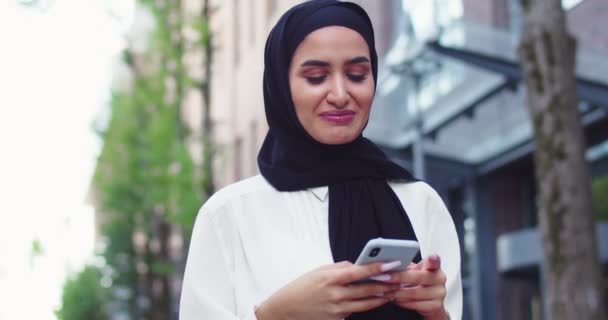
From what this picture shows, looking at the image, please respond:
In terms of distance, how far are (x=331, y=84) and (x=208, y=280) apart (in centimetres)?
51

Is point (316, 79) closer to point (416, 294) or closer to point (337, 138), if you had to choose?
point (337, 138)

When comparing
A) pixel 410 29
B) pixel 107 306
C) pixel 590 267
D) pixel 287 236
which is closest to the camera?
pixel 287 236

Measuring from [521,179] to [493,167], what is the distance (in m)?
0.60

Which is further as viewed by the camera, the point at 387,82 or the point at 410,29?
the point at 387,82

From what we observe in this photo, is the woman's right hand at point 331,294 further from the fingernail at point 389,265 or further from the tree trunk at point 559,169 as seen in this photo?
the tree trunk at point 559,169

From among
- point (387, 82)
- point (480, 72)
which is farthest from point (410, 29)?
point (387, 82)

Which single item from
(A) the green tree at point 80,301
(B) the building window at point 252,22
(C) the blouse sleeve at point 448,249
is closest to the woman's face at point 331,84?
(C) the blouse sleeve at point 448,249

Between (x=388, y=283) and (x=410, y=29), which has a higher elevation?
(x=410, y=29)

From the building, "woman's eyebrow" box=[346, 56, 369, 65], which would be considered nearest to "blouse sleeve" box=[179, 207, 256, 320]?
"woman's eyebrow" box=[346, 56, 369, 65]

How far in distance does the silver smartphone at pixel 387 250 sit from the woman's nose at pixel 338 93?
1.39 feet

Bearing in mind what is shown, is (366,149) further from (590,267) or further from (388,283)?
(590,267)

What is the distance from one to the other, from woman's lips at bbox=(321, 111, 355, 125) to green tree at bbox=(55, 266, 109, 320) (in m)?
35.3

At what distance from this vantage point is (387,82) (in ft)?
53.7

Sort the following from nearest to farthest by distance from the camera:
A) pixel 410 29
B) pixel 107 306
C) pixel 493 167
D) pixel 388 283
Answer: pixel 388 283 < pixel 410 29 < pixel 493 167 < pixel 107 306
